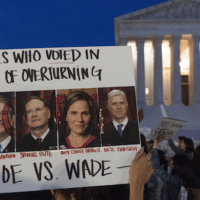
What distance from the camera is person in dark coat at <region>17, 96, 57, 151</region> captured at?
4.21 m

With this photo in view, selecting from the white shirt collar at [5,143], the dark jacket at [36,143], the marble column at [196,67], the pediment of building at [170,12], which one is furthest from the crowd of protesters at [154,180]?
the pediment of building at [170,12]

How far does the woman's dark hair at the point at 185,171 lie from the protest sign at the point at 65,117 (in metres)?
2.34

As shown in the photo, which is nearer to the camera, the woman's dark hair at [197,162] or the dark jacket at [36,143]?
the dark jacket at [36,143]

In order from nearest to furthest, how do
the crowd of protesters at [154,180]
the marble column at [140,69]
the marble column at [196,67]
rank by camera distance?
the crowd of protesters at [154,180] < the marble column at [140,69] < the marble column at [196,67]

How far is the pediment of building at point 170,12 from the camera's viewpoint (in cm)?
4150

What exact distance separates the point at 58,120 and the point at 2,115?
868 mm

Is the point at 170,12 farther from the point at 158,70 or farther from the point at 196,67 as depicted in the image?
the point at 196,67

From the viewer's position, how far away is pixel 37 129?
4301 mm

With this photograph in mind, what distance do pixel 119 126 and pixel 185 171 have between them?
2.60 meters

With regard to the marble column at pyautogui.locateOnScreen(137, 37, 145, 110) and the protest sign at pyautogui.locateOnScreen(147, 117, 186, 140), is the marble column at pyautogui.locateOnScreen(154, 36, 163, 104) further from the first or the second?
the protest sign at pyautogui.locateOnScreen(147, 117, 186, 140)

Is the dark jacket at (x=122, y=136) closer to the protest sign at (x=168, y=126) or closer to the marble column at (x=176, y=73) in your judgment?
the protest sign at (x=168, y=126)

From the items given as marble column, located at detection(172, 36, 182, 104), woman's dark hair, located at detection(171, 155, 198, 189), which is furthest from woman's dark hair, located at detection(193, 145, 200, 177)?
marble column, located at detection(172, 36, 182, 104)

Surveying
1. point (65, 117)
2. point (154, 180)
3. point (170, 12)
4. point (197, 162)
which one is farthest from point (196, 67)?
point (65, 117)

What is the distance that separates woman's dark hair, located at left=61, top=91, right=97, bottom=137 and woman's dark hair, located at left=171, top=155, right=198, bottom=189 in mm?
2735
